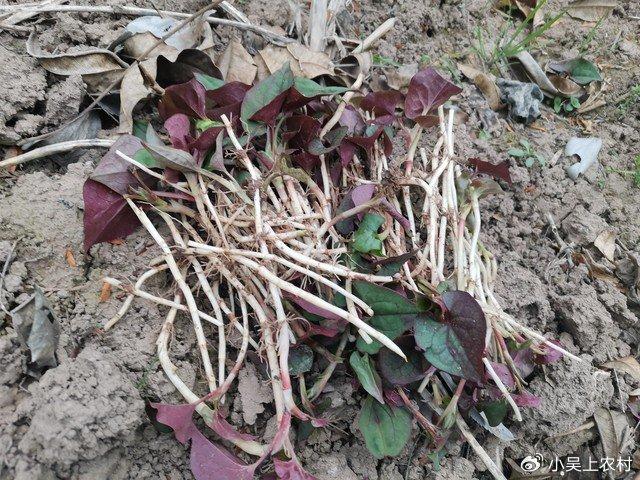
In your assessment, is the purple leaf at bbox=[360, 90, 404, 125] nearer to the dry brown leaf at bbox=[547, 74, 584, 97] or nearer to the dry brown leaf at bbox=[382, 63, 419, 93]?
the dry brown leaf at bbox=[382, 63, 419, 93]

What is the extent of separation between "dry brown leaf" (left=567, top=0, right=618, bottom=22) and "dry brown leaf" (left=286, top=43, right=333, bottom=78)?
48.6 inches

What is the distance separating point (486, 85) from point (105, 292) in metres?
1.35

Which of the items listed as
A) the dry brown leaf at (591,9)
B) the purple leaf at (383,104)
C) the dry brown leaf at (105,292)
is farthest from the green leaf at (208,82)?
the dry brown leaf at (591,9)

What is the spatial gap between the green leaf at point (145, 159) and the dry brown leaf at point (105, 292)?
271mm

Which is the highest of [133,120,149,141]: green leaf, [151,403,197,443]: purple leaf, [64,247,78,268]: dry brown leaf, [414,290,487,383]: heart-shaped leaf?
[133,120,149,141]: green leaf

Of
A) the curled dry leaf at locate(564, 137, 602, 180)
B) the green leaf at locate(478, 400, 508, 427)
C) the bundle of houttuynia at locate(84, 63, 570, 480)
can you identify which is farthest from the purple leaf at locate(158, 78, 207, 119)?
the curled dry leaf at locate(564, 137, 602, 180)

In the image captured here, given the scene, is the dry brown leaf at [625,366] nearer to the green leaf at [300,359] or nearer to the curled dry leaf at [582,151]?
the curled dry leaf at [582,151]

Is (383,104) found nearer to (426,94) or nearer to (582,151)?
(426,94)

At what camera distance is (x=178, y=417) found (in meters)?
0.97

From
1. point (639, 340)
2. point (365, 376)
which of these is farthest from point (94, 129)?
point (639, 340)

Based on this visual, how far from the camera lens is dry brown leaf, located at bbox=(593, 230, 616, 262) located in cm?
152

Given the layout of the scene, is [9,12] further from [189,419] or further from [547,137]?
[547,137]

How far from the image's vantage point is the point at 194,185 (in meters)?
1.15

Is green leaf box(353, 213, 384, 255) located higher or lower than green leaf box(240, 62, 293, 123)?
lower
